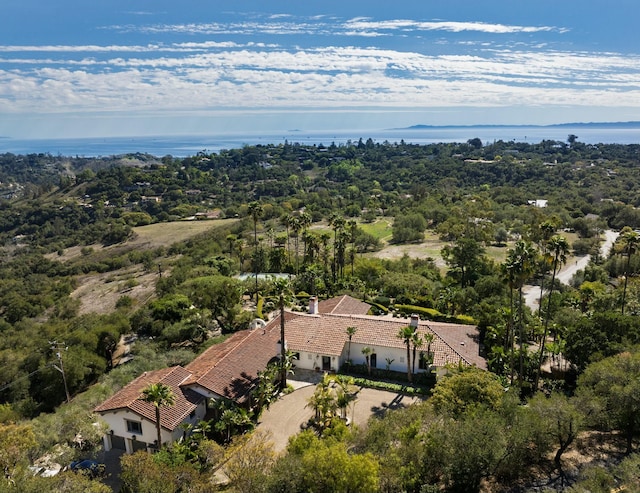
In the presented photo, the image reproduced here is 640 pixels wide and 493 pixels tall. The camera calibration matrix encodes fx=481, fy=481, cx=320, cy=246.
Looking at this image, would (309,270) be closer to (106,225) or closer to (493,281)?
(493,281)

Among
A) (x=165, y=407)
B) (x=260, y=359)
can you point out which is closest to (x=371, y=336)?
(x=260, y=359)

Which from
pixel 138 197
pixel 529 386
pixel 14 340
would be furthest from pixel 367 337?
pixel 138 197

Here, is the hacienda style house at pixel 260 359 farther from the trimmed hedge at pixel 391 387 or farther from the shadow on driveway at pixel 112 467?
the trimmed hedge at pixel 391 387

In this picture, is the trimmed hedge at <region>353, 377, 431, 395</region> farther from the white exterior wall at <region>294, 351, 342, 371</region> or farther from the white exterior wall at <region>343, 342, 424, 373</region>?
the white exterior wall at <region>294, 351, 342, 371</region>

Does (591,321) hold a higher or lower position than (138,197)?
higher

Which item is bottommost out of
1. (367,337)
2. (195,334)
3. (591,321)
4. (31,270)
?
(31,270)

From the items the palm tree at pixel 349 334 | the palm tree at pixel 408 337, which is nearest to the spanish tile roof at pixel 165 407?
the palm tree at pixel 349 334
